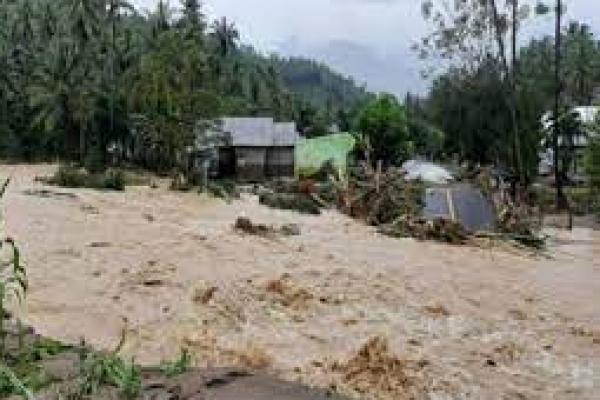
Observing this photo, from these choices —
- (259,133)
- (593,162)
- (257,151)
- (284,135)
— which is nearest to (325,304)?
(593,162)

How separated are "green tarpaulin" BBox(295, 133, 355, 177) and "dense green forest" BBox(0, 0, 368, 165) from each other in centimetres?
462

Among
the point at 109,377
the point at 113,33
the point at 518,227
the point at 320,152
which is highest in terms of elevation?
the point at 113,33

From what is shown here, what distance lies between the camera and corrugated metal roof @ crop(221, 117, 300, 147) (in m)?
63.1

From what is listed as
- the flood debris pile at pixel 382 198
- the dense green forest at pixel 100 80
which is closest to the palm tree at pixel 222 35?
the dense green forest at pixel 100 80

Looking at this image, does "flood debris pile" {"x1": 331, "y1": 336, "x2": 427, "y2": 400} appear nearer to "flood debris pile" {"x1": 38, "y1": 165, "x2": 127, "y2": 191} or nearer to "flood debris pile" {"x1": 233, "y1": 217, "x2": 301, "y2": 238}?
"flood debris pile" {"x1": 233, "y1": 217, "x2": 301, "y2": 238}

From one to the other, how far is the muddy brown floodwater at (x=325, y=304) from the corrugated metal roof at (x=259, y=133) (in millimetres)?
33732

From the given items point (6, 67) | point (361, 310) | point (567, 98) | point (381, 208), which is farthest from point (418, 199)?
point (567, 98)

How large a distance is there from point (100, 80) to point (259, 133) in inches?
387

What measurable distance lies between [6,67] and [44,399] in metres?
56.8

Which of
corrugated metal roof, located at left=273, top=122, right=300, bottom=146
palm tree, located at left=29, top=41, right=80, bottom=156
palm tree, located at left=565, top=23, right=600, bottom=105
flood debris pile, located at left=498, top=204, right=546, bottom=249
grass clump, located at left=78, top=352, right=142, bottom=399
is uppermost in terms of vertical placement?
palm tree, located at left=565, top=23, right=600, bottom=105

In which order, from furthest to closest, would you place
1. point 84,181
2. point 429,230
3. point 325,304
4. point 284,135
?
point 284,135 → point 84,181 → point 429,230 → point 325,304

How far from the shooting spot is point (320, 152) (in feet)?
194

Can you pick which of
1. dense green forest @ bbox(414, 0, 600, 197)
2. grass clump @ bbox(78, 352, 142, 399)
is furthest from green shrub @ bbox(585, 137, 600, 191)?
grass clump @ bbox(78, 352, 142, 399)

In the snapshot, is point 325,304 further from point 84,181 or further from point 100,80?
point 100,80
